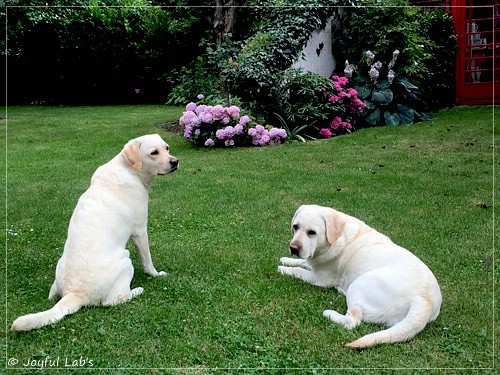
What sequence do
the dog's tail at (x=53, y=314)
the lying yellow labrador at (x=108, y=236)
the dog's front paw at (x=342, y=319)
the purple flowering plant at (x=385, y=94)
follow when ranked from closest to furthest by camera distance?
1. the dog's tail at (x=53, y=314)
2. the dog's front paw at (x=342, y=319)
3. the lying yellow labrador at (x=108, y=236)
4. the purple flowering plant at (x=385, y=94)

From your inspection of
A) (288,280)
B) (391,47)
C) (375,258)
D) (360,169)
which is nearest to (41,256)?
(288,280)

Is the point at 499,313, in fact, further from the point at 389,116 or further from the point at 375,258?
the point at 389,116

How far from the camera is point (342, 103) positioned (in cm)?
1264

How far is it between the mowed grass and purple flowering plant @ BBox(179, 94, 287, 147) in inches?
12.8

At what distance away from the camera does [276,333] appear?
12.5 ft

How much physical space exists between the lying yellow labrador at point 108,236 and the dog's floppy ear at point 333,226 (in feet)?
4.58

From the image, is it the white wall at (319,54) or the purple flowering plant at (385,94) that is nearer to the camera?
the purple flowering plant at (385,94)

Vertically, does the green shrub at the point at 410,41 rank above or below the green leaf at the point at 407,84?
above

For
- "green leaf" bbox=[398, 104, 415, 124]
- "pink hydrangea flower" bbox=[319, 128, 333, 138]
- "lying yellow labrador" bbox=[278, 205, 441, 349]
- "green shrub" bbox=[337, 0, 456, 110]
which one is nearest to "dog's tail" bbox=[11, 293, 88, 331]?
"lying yellow labrador" bbox=[278, 205, 441, 349]

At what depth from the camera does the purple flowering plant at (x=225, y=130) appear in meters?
11.0

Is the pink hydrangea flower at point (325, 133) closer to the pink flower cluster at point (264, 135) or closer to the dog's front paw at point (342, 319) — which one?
the pink flower cluster at point (264, 135)

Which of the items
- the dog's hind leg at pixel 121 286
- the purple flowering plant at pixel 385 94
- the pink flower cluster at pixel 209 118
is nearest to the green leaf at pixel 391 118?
the purple flowering plant at pixel 385 94

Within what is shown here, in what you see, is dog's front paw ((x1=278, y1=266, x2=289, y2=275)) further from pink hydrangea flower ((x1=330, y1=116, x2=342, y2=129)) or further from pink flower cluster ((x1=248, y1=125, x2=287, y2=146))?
pink hydrangea flower ((x1=330, y1=116, x2=342, y2=129))

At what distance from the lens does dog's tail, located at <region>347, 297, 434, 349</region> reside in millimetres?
3504
